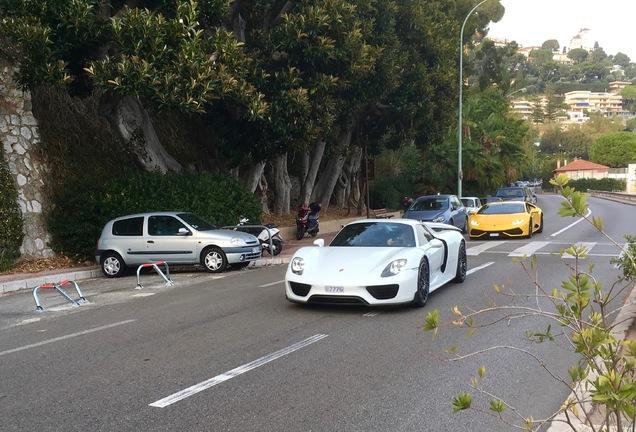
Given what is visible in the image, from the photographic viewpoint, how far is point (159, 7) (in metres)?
15.0

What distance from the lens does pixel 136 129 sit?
1847 cm

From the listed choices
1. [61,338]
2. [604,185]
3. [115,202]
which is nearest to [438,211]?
[115,202]

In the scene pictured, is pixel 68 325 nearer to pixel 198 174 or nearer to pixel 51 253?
pixel 51 253

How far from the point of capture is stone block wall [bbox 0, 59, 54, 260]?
52.8 feet

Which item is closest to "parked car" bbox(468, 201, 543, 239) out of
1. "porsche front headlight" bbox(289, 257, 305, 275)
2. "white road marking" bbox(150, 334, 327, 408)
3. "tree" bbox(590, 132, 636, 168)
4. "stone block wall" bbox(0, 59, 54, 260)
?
"porsche front headlight" bbox(289, 257, 305, 275)

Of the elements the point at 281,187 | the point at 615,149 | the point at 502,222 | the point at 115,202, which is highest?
the point at 115,202

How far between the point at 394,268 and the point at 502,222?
42.3 feet

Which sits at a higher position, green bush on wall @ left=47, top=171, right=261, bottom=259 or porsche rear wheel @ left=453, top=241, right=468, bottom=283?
green bush on wall @ left=47, top=171, right=261, bottom=259

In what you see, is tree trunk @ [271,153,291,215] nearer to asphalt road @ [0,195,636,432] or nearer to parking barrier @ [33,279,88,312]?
asphalt road @ [0,195,636,432]

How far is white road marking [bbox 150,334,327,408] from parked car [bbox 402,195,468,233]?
15111 mm

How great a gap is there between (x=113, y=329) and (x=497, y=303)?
18.5 feet

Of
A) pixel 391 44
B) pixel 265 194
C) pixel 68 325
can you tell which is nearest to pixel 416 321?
pixel 68 325

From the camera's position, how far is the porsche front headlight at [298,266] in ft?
29.9

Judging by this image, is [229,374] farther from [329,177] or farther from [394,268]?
[329,177]
